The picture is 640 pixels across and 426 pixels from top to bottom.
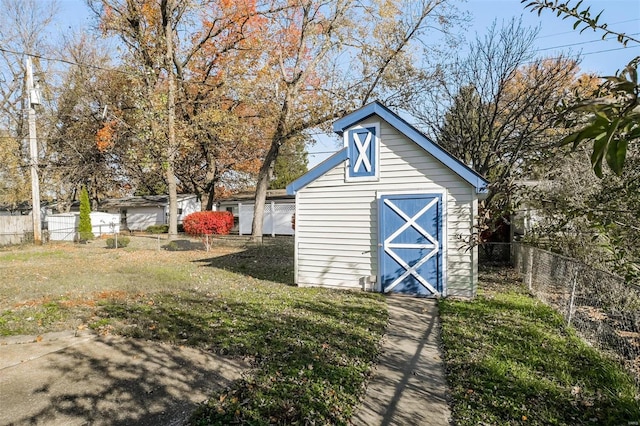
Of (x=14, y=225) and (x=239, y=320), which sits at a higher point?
(x=14, y=225)

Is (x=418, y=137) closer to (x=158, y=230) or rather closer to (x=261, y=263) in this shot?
(x=261, y=263)

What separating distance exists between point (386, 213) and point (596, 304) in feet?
13.4

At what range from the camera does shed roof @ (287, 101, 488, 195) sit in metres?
7.76

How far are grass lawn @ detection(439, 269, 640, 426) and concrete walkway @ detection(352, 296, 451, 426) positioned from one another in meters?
0.15

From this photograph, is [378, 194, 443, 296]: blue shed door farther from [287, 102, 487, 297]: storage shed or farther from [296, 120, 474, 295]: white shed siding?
[296, 120, 474, 295]: white shed siding

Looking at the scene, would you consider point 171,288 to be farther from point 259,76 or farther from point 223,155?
point 223,155

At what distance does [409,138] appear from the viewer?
27.2ft

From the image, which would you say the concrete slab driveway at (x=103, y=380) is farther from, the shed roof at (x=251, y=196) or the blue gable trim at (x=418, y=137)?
the shed roof at (x=251, y=196)

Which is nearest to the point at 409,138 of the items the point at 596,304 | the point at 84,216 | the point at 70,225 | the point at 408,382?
the point at 596,304

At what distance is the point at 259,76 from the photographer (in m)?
20.0

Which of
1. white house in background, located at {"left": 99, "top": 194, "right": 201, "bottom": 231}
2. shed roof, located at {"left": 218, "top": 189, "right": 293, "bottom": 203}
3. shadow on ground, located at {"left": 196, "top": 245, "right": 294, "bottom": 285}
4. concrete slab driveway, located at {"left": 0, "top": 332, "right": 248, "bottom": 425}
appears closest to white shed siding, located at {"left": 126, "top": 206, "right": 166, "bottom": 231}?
white house in background, located at {"left": 99, "top": 194, "right": 201, "bottom": 231}

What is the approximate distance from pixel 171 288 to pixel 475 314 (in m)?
6.62

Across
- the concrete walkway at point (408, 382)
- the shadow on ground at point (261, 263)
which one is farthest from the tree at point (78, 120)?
the concrete walkway at point (408, 382)

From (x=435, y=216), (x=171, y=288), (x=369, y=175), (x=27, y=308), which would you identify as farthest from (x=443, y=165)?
(x=27, y=308)
